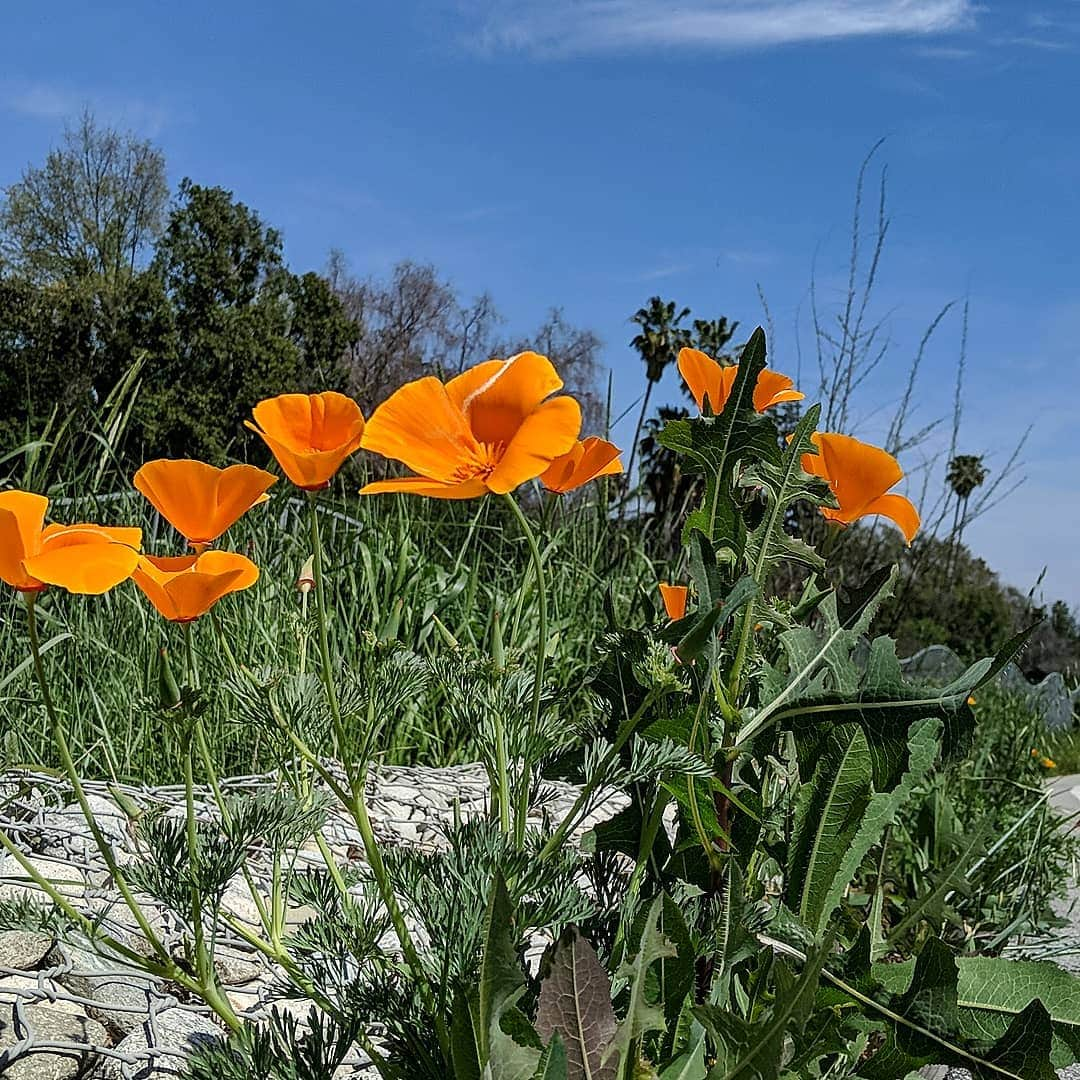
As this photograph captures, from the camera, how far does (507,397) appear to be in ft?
2.85

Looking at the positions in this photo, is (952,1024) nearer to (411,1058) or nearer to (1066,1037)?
(1066,1037)

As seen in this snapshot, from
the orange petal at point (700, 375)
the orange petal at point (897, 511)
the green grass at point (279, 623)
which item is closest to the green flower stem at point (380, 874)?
the orange petal at point (700, 375)

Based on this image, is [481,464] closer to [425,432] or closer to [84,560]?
[425,432]

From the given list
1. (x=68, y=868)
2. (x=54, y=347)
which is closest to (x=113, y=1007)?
(x=68, y=868)

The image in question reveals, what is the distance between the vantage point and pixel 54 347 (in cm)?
2056

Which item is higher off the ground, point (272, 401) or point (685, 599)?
point (272, 401)

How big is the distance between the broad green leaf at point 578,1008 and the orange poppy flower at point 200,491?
461 mm

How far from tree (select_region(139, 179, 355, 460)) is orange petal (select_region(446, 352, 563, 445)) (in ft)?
63.2

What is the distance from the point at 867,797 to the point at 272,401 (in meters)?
0.71

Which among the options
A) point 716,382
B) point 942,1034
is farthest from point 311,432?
point 942,1034

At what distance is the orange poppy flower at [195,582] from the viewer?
90 cm

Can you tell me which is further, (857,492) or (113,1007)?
(113,1007)

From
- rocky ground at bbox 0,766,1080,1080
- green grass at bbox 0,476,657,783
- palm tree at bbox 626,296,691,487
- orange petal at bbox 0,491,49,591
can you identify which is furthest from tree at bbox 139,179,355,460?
orange petal at bbox 0,491,49,591

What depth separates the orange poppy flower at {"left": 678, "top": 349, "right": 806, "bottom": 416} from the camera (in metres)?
1.14
